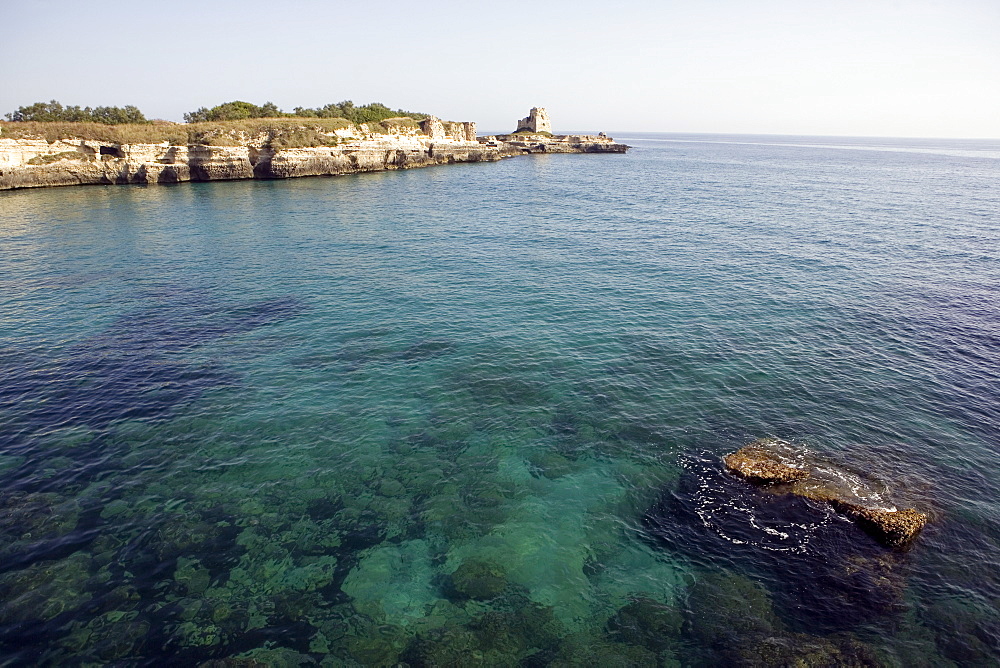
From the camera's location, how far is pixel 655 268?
50.8m

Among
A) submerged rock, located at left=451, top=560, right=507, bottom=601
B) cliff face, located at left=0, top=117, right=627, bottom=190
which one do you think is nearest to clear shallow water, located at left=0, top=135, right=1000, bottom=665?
submerged rock, located at left=451, top=560, right=507, bottom=601

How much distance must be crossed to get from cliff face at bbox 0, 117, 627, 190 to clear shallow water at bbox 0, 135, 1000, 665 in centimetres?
5205

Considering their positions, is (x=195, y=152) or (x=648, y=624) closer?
(x=648, y=624)

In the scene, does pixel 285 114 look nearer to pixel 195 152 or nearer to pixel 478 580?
pixel 195 152

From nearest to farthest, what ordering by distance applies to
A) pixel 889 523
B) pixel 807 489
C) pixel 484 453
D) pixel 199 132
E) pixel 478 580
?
1. pixel 478 580
2. pixel 889 523
3. pixel 807 489
4. pixel 484 453
5. pixel 199 132

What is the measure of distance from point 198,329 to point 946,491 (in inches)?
1761

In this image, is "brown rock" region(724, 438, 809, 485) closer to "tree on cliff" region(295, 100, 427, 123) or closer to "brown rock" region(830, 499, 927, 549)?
"brown rock" region(830, 499, 927, 549)

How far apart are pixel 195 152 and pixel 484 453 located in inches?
4209

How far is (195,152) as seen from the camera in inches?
3932

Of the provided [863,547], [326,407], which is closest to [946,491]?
[863,547]

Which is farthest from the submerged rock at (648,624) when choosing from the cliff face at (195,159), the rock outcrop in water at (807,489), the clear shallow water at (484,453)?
the cliff face at (195,159)

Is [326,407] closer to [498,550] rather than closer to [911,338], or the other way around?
[498,550]

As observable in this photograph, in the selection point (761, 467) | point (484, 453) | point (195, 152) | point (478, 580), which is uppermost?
point (195, 152)

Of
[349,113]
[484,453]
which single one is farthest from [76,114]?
[484,453]
